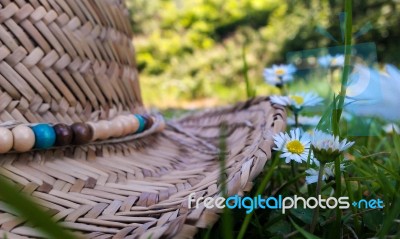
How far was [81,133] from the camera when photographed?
1.87 ft

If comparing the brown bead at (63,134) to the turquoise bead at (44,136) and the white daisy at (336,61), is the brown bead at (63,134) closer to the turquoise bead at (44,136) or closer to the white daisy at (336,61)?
the turquoise bead at (44,136)

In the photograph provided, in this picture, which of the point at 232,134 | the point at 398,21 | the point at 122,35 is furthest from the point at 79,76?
the point at 398,21

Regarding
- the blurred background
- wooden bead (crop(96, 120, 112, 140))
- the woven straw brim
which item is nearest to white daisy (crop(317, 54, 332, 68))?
the woven straw brim

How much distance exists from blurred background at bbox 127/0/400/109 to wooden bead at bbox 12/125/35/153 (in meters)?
3.80

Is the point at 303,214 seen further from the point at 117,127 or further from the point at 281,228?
the point at 117,127

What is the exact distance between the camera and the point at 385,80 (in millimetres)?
552

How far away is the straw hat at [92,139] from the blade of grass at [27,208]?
13 centimetres

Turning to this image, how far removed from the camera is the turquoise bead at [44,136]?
51 cm

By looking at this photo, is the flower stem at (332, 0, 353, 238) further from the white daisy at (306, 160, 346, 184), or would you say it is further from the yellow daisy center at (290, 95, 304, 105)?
the yellow daisy center at (290, 95, 304, 105)

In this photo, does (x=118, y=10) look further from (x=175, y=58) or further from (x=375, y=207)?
(x=175, y=58)

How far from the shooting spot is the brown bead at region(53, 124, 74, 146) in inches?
21.2

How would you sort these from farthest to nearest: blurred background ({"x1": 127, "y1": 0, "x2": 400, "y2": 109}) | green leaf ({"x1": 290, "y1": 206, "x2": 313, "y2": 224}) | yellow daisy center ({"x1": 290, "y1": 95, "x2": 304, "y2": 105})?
1. blurred background ({"x1": 127, "y1": 0, "x2": 400, "y2": 109})
2. yellow daisy center ({"x1": 290, "y1": 95, "x2": 304, "y2": 105})
3. green leaf ({"x1": 290, "y1": 206, "x2": 313, "y2": 224})

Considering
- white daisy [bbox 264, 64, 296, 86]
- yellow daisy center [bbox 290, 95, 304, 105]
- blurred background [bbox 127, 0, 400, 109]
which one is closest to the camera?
yellow daisy center [bbox 290, 95, 304, 105]

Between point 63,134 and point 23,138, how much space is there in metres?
0.06
